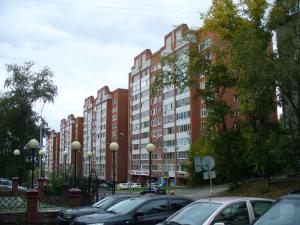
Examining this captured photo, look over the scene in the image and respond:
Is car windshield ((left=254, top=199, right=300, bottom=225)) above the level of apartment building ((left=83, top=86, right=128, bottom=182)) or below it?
below

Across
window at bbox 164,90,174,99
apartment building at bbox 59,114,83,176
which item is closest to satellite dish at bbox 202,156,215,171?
window at bbox 164,90,174,99

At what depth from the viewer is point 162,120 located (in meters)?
95.2

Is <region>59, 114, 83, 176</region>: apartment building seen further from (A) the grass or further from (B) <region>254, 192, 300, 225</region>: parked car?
(B) <region>254, 192, 300, 225</region>: parked car

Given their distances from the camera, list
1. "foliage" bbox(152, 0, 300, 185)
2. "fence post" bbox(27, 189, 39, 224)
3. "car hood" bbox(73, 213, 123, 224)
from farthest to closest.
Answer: "foliage" bbox(152, 0, 300, 185) → "fence post" bbox(27, 189, 39, 224) → "car hood" bbox(73, 213, 123, 224)

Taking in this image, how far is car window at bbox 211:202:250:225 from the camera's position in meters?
9.08

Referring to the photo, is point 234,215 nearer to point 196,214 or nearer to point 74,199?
point 196,214

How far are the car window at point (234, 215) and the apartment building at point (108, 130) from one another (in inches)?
4056

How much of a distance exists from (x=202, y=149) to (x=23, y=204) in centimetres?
4459

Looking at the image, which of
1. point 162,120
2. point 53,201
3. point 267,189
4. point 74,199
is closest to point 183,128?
point 162,120

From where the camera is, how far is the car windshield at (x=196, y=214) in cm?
911

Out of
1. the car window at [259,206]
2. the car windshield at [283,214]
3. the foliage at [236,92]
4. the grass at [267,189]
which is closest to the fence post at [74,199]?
the foliage at [236,92]

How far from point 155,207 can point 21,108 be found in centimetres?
4393

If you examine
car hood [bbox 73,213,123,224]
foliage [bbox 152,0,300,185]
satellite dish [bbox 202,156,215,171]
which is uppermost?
foliage [bbox 152,0,300,185]

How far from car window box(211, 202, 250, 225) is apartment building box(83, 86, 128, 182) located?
338 ft
